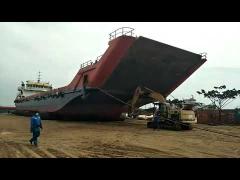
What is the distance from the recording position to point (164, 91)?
83.0 feet

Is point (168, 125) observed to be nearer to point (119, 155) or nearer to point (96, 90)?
point (96, 90)

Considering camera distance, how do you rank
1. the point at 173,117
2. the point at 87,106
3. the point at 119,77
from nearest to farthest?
the point at 173,117, the point at 119,77, the point at 87,106

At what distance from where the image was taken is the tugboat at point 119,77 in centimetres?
1959

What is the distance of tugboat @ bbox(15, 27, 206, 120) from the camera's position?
771 inches

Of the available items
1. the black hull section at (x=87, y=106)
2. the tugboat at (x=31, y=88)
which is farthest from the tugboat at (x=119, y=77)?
the tugboat at (x=31, y=88)

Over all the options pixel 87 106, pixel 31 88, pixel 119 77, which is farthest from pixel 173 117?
pixel 31 88

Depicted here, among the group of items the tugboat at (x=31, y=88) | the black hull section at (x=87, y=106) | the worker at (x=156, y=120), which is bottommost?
the worker at (x=156, y=120)

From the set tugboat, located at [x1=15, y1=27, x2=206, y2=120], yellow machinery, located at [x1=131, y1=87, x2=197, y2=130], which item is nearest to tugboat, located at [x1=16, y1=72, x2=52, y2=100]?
tugboat, located at [x1=15, y1=27, x2=206, y2=120]

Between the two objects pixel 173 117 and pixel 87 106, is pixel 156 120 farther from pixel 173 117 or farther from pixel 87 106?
pixel 87 106

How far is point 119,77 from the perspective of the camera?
842 inches

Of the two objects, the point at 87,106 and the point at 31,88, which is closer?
the point at 87,106

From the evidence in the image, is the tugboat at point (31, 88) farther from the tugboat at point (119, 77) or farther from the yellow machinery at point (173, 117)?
the yellow machinery at point (173, 117)

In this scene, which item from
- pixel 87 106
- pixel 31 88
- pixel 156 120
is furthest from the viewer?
pixel 31 88

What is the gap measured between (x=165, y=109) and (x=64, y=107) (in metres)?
9.27
